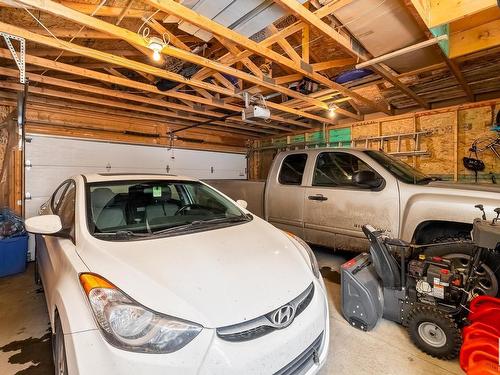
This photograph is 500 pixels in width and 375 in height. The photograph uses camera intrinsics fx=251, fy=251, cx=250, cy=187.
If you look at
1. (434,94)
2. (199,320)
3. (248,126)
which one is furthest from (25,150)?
(434,94)

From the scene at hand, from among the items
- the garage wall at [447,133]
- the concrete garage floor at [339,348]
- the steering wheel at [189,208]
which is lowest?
the concrete garage floor at [339,348]

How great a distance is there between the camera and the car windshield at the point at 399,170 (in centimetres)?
325

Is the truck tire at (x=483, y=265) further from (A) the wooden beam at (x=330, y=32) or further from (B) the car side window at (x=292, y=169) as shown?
(A) the wooden beam at (x=330, y=32)

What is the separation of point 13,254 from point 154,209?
3.38 m

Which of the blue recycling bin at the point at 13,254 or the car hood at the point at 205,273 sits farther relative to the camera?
the blue recycling bin at the point at 13,254

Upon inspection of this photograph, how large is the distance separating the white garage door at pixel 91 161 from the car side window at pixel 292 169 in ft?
12.7

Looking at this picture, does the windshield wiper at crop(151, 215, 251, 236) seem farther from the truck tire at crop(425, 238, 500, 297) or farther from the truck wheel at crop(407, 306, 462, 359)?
the truck tire at crop(425, 238, 500, 297)

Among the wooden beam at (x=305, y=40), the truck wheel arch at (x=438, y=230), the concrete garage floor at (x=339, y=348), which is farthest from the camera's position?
the wooden beam at (x=305, y=40)

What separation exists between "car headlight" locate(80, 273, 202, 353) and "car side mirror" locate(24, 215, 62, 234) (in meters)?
0.82

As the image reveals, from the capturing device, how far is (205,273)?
1.47 m

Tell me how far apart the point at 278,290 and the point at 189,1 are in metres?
2.52

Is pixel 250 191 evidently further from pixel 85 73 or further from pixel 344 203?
pixel 85 73

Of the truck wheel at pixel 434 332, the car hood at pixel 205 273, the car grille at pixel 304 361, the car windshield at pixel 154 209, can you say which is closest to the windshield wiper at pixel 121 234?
the car windshield at pixel 154 209

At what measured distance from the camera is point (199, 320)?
1.20m
